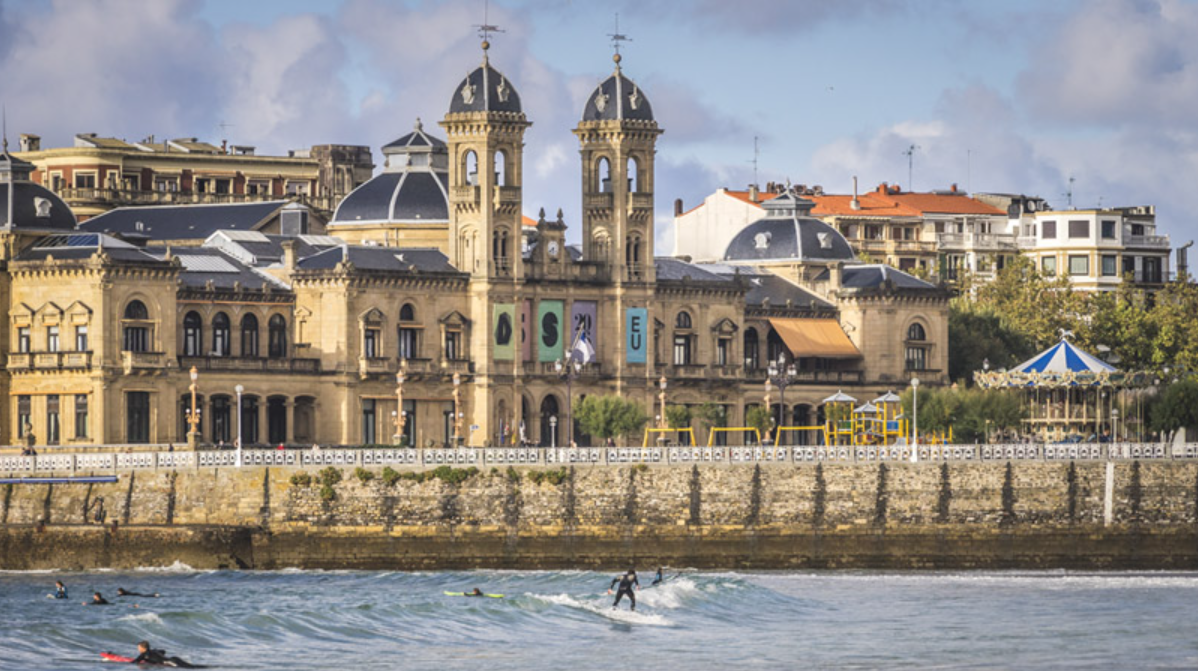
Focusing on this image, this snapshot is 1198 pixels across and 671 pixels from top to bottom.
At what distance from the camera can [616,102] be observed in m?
160

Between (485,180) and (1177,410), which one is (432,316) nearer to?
(485,180)

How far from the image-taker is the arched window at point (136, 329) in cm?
14388

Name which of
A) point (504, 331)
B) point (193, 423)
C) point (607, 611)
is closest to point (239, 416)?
point (193, 423)

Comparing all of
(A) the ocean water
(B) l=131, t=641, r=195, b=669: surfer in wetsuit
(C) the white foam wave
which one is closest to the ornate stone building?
(A) the ocean water

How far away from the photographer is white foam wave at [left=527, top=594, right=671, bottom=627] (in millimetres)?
104750

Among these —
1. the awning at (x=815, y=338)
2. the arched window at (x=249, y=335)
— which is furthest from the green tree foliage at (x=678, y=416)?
the arched window at (x=249, y=335)

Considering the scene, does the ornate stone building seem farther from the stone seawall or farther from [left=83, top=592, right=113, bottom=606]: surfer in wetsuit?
[left=83, top=592, right=113, bottom=606]: surfer in wetsuit

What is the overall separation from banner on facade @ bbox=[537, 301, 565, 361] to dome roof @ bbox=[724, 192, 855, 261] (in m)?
23.0

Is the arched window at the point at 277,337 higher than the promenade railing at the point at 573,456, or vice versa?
the arched window at the point at 277,337

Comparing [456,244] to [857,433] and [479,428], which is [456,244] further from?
[857,433]

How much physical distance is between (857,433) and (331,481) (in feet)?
115

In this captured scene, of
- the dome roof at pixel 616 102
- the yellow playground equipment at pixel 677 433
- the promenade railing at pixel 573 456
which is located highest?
the dome roof at pixel 616 102

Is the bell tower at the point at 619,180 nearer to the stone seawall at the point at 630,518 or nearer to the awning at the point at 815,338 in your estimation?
the awning at the point at 815,338

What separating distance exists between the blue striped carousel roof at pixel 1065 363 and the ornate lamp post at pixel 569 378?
75.1 feet
